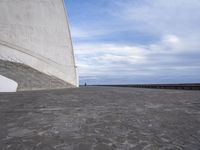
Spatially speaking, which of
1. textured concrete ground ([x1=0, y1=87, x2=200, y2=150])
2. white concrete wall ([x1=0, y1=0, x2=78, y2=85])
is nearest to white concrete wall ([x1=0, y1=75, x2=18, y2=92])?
white concrete wall ([x1=0, y1=0, x2=78, y2=85])

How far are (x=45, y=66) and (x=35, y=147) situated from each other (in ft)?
51.4

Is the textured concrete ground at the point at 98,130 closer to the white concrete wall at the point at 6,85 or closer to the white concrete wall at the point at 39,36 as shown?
the white concrete wall at the point at 6,85

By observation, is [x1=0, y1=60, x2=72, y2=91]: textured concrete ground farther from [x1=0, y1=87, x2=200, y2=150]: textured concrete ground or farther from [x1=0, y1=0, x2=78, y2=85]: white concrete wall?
[x1=0, y1=87, x2=200, y2=150]: textured concrete ground

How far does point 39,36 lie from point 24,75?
4.83m

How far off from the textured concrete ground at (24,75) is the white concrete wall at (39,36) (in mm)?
924

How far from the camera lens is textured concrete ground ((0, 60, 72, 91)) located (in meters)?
12.9

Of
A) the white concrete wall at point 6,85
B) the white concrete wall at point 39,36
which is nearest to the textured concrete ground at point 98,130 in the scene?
the white concrete wall at point 6,85

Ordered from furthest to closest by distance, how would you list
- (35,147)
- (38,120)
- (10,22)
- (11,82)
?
(10,22)
(11,82)
(38,120)
(35,147)

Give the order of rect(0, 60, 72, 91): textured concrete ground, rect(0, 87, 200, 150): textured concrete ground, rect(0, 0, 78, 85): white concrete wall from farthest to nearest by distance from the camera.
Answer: rect(0, 0, 78, 85): white concrete wall
rect(0, 60, 72, 91): textured concrete ground
rect(0, 87, 200, 150): textured concrete ground

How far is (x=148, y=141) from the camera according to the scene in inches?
125

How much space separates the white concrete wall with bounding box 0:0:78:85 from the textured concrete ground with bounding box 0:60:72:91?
924 millimetres

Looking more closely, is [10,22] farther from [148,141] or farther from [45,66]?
[148,141]

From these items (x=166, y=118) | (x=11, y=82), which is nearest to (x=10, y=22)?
(x=11, y=82)

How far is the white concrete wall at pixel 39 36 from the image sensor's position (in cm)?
1725
